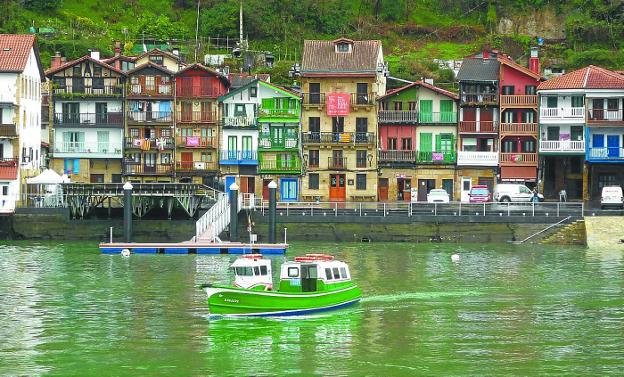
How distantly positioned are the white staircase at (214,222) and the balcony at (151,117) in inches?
819

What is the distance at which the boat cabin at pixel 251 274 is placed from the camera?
5931cm

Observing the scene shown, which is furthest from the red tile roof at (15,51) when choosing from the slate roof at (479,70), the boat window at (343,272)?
the boat window at (343,272)

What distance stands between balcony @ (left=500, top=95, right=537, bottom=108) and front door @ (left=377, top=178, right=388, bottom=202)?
11.1 meters

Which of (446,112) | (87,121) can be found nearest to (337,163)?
(446,112)

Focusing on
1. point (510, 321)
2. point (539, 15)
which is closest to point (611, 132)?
point (539, 15)

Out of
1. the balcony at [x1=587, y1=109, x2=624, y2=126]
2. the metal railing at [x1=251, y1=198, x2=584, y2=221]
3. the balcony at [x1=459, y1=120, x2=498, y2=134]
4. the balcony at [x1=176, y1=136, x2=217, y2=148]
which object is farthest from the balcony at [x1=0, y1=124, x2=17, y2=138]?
the balcony at [x1=587, y1=109, x2=624, y2=126]

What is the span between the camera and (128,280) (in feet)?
236

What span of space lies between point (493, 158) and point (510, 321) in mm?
52322

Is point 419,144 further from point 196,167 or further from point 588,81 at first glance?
point 196,167

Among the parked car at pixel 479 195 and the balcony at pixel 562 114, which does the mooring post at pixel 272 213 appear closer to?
the parked car at pixel 479 195

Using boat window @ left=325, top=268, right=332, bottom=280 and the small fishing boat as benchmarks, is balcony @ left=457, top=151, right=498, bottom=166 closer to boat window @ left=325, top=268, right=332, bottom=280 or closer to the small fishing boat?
the small fishing boat

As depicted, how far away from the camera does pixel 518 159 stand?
110 meters

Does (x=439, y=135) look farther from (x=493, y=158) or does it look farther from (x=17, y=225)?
(x=17, y=225)

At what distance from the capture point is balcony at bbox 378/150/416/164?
11138cm
